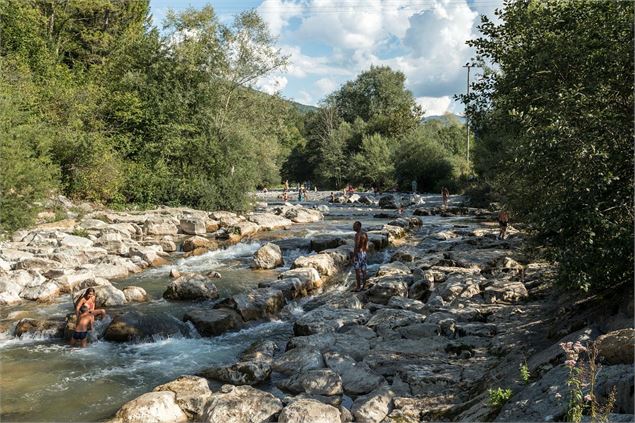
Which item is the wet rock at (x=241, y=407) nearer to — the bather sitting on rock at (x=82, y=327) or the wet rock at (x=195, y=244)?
the bather sitting on rock at (x=82, y=327)

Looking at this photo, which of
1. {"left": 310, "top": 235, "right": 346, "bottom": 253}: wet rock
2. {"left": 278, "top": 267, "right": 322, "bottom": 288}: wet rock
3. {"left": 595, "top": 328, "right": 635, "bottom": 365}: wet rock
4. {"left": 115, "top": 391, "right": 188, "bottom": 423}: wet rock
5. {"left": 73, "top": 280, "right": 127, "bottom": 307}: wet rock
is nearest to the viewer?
{"left": 595, "top": 328, "right": 635, "bottom": 365}: wet rock

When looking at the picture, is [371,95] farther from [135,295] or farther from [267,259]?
[135,295]

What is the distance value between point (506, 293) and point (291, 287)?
558 centimetres

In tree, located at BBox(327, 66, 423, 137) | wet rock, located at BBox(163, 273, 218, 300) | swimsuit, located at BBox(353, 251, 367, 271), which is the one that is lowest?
wet rock, located at BBox(163, 273, 218, 300)

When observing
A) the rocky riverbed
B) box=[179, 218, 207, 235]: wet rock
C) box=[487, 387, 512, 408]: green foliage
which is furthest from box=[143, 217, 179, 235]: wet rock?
box=[487, 387, 512, 408]: green foliage

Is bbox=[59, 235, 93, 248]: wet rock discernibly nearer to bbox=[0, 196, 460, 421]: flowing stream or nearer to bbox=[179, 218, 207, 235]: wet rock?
bbox=[0, 196, 460, 421]: flowing stream

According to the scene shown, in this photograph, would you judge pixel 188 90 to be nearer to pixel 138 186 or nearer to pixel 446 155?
pixel 138 186

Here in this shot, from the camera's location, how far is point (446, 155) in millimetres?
49875

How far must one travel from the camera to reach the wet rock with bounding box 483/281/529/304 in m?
11.4

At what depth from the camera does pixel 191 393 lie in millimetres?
7371

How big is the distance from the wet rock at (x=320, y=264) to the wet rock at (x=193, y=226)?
903 centimetres

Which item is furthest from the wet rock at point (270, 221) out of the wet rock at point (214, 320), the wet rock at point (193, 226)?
the wet rock at point (214, 320)

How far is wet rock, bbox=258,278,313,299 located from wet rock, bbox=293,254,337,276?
1.52 meters

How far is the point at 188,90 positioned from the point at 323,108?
44.0m
